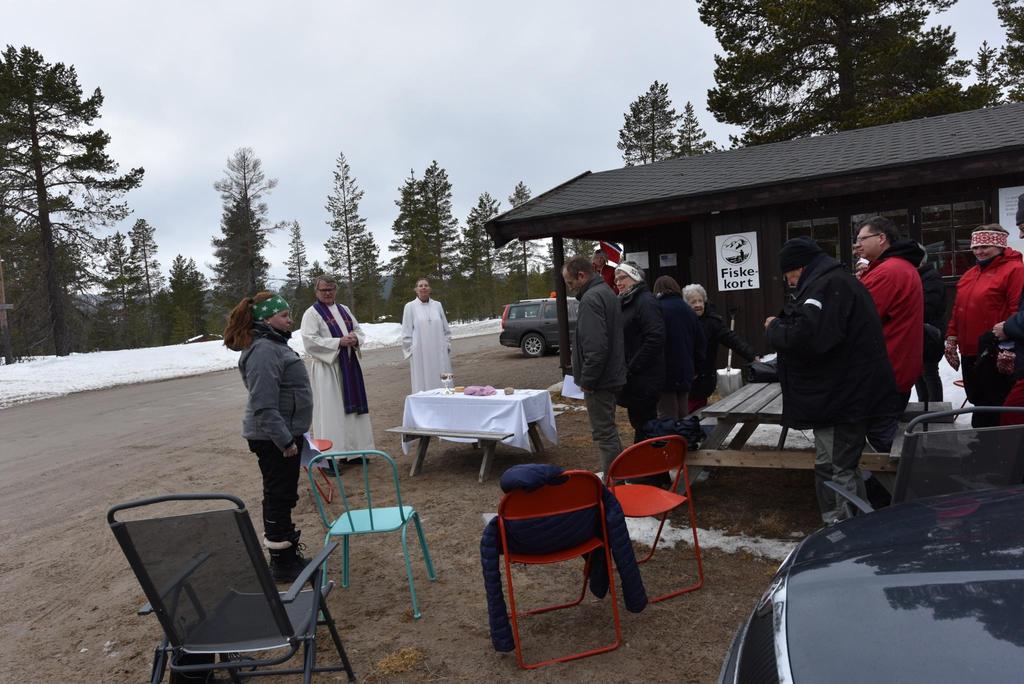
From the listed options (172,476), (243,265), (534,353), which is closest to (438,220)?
(243,265)

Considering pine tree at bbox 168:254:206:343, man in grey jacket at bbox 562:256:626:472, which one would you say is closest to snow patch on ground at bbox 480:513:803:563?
man in grey jacket at bbox 562:256:626:472

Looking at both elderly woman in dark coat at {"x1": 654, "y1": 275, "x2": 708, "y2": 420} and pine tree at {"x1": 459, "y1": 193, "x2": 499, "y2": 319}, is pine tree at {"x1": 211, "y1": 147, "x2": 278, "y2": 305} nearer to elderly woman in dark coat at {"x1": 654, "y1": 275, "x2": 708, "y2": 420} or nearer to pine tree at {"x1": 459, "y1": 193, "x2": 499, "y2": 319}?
pine tree at {"x1": 459, "y1": 193, "x2": 499, "y2": 319}

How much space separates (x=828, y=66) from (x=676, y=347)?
21.1 meters

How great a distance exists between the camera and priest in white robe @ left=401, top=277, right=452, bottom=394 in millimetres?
8373

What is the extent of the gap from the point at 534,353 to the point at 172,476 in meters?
12.0

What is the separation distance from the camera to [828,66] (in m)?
22.1

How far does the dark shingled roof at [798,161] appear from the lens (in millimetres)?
8711

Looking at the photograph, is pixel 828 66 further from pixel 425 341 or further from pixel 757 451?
pixel 757 451

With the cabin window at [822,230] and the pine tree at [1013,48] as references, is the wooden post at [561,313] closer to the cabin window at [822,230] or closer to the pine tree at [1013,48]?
the cabin window at [822,230]

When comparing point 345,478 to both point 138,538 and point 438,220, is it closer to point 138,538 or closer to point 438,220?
point 138,538

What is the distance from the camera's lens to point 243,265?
41.2 metres

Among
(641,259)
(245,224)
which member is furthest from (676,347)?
(245,224)

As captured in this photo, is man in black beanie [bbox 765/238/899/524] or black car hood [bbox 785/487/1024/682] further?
man in black beanie [bbox 765/238/899/524]

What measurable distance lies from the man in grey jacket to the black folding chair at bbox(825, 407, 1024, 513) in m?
2.25
